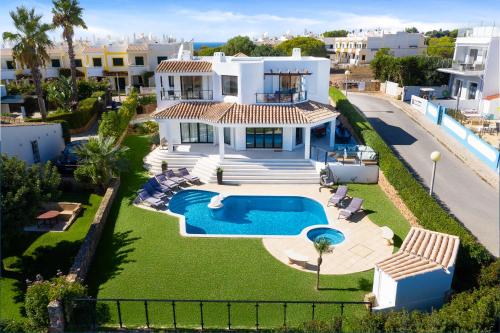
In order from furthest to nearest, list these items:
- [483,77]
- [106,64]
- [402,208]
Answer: [106,64] → [483,77] → [402,208]

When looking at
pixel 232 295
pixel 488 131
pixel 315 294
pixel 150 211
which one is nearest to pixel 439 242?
pixel 315 294

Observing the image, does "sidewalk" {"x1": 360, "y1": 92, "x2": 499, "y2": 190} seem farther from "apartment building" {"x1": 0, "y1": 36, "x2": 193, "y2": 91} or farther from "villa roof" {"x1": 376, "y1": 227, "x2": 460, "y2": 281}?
"apartment building" {"x1": 0, "y1": 36, "x2": 193, "y2": 91}

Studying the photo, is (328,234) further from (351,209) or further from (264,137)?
(264,137)

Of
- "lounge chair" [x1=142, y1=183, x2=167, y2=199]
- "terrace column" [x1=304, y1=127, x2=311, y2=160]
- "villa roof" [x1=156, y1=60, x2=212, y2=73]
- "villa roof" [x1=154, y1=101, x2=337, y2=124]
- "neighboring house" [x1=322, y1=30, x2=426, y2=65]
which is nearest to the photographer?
"lounge chair" [x1=142, y1=183, x2=167, y2=199]

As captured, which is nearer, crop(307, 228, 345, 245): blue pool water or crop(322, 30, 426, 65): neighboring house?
crop(307, 228, 345, 245): blue pool water

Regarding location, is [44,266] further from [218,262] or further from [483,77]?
[483,77]

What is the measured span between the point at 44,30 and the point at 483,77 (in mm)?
45031

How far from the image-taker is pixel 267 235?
1956 centimetres

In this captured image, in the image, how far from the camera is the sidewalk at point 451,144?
78.2 feet

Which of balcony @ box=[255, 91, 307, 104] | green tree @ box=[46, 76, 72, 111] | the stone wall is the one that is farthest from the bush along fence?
green tree @ box=[46, 76, 72, 111]

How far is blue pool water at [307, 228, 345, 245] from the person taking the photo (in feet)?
63.4

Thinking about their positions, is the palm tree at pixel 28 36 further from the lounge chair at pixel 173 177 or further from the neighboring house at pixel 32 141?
the lounge chair at pixel 173 177

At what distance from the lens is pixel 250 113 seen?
28688 millimetres

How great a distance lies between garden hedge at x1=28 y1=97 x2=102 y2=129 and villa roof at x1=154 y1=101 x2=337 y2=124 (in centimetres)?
1303
